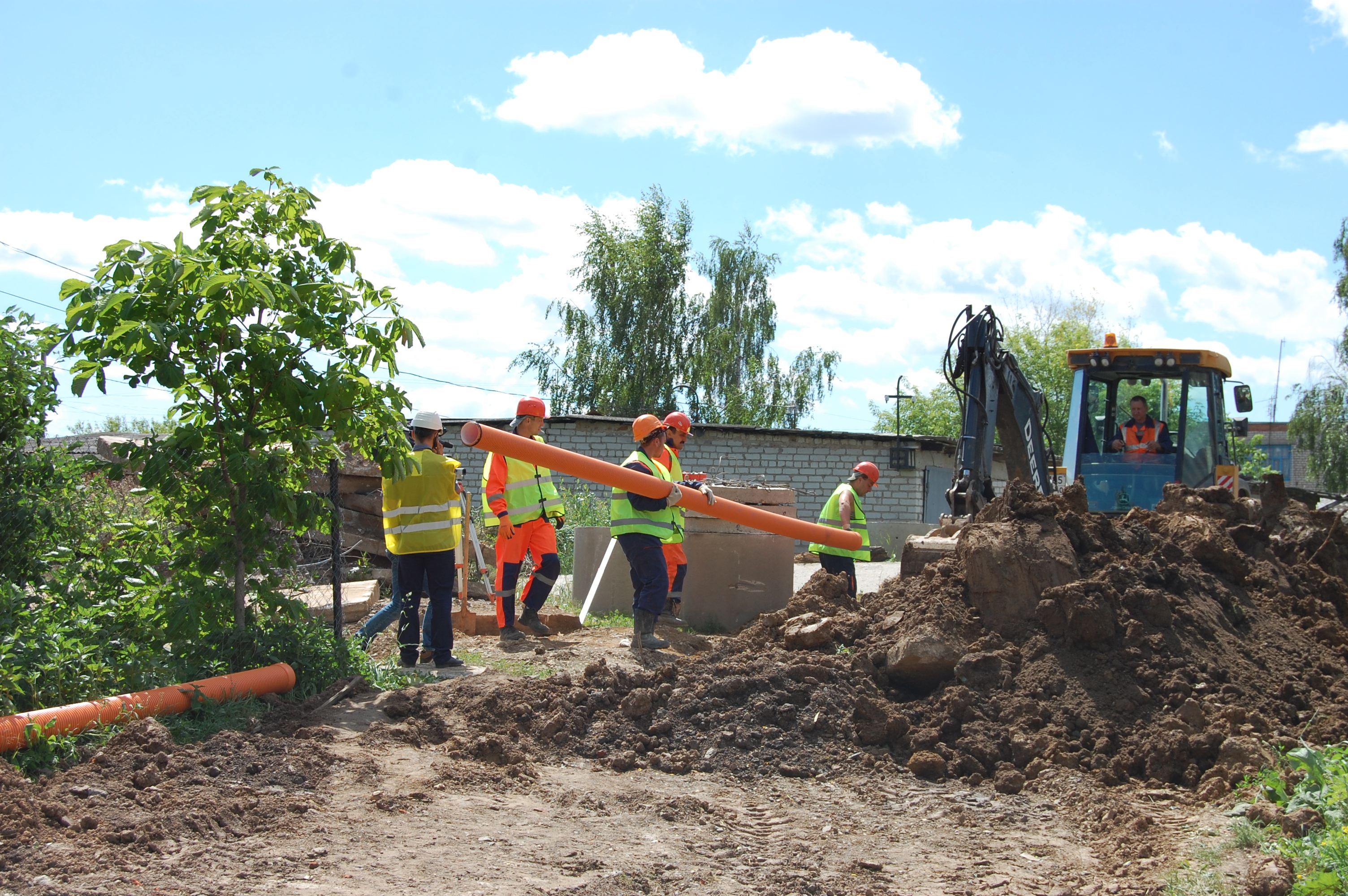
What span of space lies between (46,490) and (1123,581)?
615 cm

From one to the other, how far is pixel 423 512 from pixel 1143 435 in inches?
286

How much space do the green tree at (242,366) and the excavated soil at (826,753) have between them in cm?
109

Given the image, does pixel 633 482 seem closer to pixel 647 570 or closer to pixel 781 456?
pixel 647 570

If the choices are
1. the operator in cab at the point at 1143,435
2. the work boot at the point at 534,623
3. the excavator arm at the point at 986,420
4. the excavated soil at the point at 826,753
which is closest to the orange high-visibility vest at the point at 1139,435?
the operator in cab at the point at 1143,435

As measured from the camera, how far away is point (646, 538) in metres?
8.06

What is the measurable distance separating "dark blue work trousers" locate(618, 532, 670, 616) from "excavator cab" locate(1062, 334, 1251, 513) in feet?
16.3

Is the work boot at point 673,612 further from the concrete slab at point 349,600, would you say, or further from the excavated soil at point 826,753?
the concrete slab at point 349,600

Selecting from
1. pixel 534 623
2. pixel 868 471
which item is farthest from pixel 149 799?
pixel 868 471

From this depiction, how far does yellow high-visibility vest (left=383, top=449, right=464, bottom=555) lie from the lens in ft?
23.1

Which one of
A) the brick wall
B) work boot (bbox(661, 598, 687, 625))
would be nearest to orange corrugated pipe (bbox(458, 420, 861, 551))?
work boot (bbox(661, 598, 687, 625))

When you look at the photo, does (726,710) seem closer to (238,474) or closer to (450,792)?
(450,792)

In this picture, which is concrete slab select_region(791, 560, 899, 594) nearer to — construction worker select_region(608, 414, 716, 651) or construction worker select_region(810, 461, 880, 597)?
construction worker select_region(810, 461, 880, 597)

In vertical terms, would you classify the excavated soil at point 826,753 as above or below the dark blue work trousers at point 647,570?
below

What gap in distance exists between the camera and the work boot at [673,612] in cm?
944
